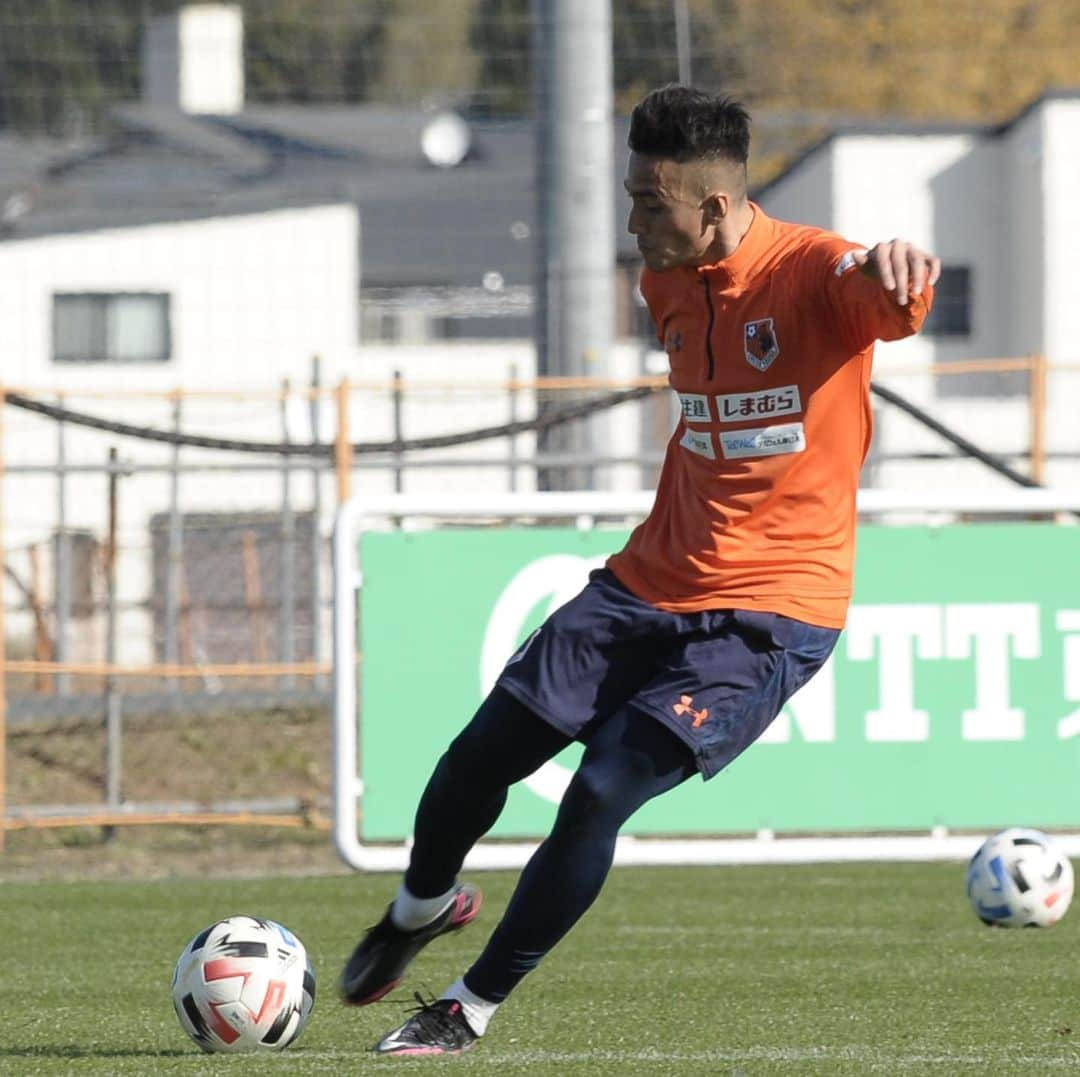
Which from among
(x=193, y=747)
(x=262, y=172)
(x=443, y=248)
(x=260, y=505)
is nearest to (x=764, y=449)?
(x=193, y=747)

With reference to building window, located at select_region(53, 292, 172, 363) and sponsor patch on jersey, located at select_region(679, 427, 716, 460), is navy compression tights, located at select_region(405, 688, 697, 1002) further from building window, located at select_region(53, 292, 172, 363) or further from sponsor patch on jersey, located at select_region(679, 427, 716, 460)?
building window, located at select_region(53, 292, 172, 363)

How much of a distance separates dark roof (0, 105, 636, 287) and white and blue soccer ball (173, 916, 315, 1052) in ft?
83.1

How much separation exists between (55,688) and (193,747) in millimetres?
1622

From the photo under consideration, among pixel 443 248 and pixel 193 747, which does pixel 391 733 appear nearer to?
pixel 193 747

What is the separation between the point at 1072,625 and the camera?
10.3 metres

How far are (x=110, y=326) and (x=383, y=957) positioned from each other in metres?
26.3

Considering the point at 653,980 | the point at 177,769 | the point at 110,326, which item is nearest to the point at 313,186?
the point at 110,326

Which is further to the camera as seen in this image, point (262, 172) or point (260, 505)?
point (262, 172)

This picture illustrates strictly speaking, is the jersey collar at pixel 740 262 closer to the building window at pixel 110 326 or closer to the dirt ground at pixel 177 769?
the dirt ground at pixel 177 769

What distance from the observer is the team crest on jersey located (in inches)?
204

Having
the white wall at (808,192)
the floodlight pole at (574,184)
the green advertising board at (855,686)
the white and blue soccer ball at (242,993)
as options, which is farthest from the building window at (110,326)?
the white and blue soccer ball at (242,993)

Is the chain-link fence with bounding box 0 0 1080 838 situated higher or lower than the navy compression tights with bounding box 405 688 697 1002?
higher

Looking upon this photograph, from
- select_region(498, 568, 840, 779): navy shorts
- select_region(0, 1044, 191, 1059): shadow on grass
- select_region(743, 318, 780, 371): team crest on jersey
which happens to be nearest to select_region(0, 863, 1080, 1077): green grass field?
select_region(0, 1044, 191, 1059): shadow on grass

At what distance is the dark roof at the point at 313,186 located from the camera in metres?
32.5
